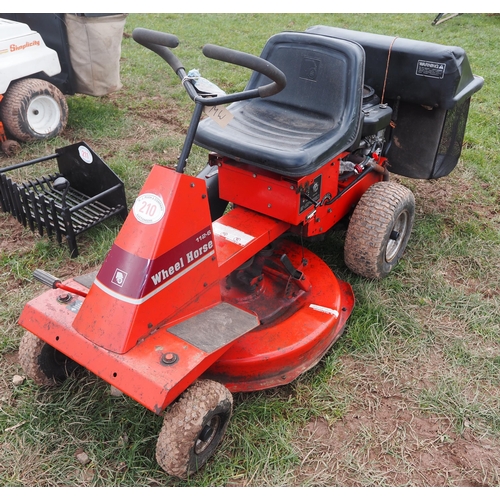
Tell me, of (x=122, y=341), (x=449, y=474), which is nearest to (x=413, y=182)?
(x=449, y=474)

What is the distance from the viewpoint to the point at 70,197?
154 inches

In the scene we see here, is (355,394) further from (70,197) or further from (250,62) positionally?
(70,197)

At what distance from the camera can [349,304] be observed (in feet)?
9.71

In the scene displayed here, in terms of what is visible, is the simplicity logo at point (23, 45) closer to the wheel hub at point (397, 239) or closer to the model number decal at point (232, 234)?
the model number decal at point (232, 234)

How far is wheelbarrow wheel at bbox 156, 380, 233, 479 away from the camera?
6.57ft

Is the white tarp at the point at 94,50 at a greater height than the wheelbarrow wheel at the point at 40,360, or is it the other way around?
the white tarp at the point at 94,50

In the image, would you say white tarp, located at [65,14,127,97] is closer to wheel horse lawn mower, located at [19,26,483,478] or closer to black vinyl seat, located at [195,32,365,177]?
wheel horse lawn mower, located at [19,26,483,478]

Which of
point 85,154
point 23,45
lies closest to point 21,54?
point 23,45

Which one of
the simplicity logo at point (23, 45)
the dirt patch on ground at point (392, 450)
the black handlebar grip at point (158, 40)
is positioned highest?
the black handlebar grip at point (158, 40)

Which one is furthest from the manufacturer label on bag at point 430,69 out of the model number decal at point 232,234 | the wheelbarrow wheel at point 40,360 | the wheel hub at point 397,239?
the wheelbarrow wheel at point 40,360

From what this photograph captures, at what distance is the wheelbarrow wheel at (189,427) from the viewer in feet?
6.57

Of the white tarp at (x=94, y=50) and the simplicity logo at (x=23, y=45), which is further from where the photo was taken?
the white tarp at (x=94, y=50)

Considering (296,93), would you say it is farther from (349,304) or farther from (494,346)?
(494,346)

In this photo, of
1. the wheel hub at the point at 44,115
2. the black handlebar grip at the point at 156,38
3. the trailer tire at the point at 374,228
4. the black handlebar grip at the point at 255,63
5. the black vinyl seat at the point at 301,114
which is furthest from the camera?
the wheel hub at the point at 44,115
